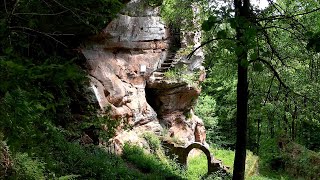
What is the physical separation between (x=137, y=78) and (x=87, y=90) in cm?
380

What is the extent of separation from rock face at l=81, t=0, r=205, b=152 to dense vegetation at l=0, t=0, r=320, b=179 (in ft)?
2.74

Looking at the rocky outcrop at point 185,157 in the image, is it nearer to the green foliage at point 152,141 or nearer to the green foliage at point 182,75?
the green foliage at point 152,141

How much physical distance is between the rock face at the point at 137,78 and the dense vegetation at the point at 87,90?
84 cm

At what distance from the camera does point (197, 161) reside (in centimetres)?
2050

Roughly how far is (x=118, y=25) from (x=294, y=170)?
13.1 meters

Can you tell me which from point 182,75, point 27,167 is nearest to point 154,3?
point 182,75

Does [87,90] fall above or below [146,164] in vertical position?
above

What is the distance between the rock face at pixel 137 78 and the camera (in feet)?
48.1

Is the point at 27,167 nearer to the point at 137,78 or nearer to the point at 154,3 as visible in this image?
the point at 137,78

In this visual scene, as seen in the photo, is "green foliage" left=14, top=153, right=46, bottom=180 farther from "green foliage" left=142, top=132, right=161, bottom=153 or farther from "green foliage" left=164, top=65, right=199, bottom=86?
"green foliage" left=164, top=65, right=199, bottom=86

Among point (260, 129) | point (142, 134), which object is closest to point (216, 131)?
point (260, 129)

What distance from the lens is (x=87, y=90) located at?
44.1 ft

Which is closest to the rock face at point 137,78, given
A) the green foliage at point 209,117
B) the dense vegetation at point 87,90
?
the dense vegetation at point 87,90

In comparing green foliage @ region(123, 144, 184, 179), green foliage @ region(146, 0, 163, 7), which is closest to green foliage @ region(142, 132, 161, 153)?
green foliage @ region(123, 144, 184, 179)
